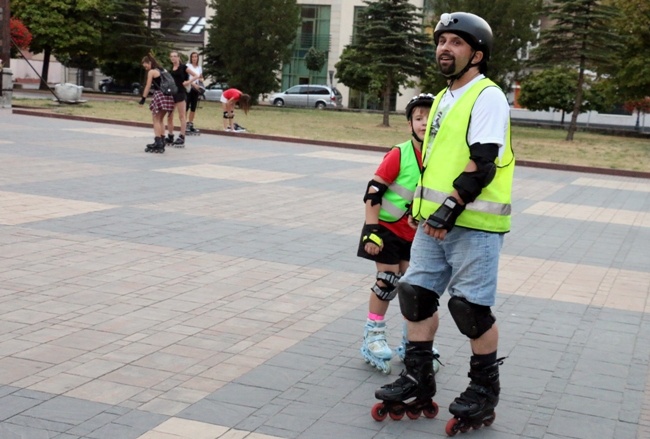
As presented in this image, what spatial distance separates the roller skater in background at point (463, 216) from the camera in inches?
179

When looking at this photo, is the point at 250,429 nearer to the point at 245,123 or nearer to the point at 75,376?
the point at 75,376

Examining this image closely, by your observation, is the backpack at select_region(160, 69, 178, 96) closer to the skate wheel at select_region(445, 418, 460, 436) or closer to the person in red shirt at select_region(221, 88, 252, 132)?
the person in red shirt at select_region(221, 88, 252, 132)

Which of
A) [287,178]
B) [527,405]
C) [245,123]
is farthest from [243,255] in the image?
[245,123]

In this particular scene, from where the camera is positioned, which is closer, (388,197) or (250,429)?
(250,429)

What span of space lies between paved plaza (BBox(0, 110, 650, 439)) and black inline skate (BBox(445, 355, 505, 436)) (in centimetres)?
8

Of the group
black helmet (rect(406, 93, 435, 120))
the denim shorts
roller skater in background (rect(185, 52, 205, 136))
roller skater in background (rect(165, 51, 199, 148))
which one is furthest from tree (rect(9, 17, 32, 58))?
the denim shorts

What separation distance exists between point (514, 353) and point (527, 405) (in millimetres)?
1040

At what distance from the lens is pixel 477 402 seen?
469 centimetres

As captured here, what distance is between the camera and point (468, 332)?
469 centimetres

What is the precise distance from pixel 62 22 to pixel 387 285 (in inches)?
1941

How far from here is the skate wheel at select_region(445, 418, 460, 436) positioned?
4645mm

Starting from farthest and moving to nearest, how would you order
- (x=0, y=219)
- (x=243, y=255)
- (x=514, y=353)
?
(x=0, y=219) < (x=243, y=255) < (x=514, y=353)

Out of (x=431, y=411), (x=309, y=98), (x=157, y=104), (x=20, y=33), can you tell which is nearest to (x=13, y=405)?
(x=431, y=411)

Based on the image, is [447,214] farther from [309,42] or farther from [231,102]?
[309,42]
